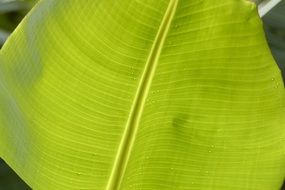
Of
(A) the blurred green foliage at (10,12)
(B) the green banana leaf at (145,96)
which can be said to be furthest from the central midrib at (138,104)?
(A) the blurred green foliage at (10,12)

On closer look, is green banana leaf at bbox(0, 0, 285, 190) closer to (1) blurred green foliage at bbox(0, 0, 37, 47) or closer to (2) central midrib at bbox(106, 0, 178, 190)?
(2) central midrib at bbox(106, 0, 178, 190)

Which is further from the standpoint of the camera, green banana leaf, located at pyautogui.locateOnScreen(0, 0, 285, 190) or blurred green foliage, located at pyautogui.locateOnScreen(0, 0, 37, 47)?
blurred green foliage, located at pyautogui.locateOnScreen(0, 0, 37, 47)

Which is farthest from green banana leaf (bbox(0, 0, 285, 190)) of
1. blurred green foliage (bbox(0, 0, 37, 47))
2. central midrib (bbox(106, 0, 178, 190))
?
blurred green foliage (bbox(0, 0, 37, 47))

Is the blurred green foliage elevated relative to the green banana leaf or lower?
elevated

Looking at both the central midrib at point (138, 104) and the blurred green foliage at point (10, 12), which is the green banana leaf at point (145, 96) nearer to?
the central midrib at point (138, 104)

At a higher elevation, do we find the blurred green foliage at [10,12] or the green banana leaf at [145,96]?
the blurred green foliage at [10,12]

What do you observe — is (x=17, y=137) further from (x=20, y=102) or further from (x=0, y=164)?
(x=0, y=164)

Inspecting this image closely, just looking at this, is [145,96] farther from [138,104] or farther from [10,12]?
[10,12]

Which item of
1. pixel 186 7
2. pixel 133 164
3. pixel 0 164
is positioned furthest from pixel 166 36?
pixel 0 164
